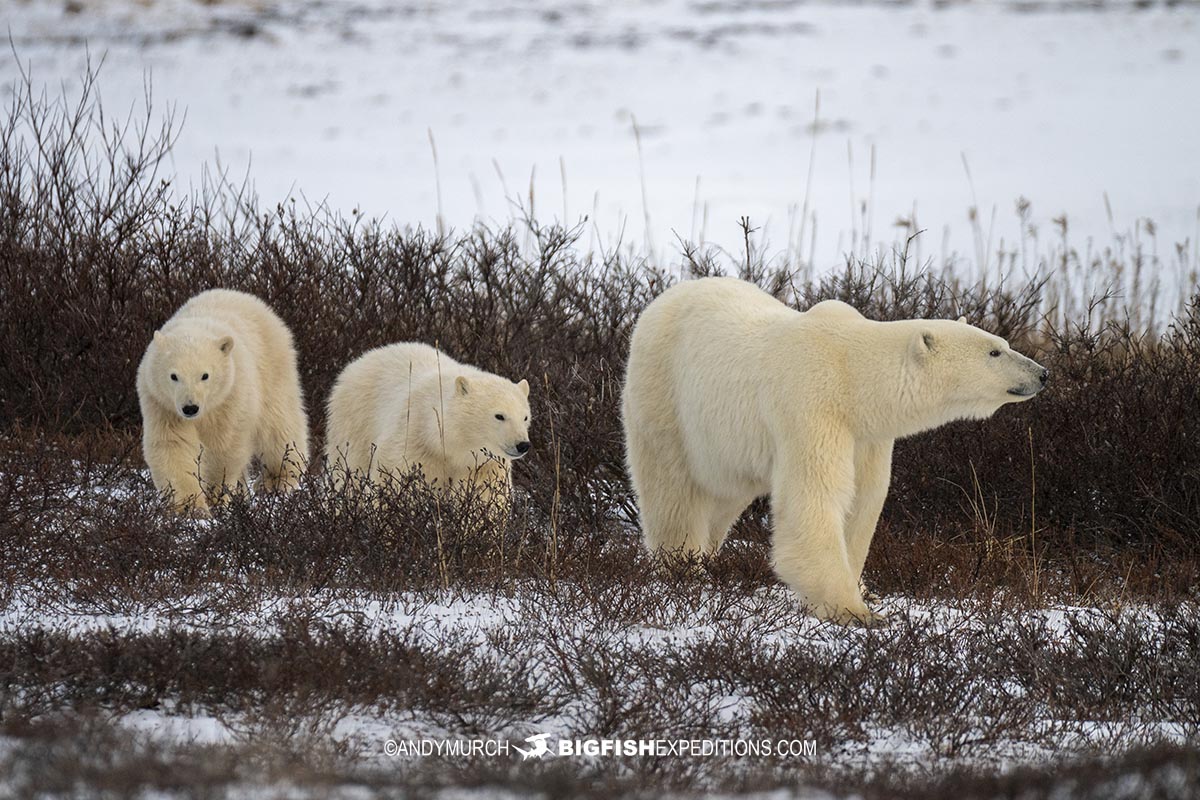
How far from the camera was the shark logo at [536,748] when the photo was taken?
3115 millimetres

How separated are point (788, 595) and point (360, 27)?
26.1 metres

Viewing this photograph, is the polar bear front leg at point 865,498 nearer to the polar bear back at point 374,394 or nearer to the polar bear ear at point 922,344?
the polar bear ear at point 922,344

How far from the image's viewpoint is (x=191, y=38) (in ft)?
84.8

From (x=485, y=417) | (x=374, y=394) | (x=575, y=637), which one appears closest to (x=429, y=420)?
(x=485, y=417)

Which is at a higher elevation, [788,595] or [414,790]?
[414,790]

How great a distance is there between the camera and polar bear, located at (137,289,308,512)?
5613 millimetres

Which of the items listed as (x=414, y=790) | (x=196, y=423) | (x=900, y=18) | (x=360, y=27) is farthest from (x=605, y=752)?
(x=900, y=18)

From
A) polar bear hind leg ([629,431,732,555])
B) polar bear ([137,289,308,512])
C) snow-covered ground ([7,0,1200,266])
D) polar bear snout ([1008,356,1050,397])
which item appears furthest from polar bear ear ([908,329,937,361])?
snow-covered ground ([7,0,1200,266])

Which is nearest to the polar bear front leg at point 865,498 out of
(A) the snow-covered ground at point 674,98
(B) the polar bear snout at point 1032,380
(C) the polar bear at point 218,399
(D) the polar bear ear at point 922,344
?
(D) the polar bear ear at point 922,344

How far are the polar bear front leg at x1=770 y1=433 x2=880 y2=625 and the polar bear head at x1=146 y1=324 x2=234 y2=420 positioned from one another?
279cm

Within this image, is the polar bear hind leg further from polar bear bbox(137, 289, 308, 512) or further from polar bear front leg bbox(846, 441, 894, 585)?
polar bear bbox(137, 289, 308, 512)

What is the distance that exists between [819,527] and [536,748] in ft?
4.12

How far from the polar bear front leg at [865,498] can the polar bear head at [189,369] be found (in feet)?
9.51

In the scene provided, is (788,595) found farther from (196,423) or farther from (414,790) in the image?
(196,423)
